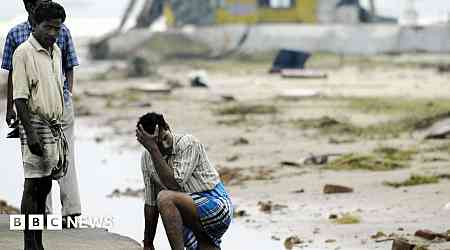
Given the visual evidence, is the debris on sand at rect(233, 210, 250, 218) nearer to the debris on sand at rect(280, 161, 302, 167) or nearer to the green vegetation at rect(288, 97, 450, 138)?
the debris on sand at rect(280, 161, 302, 167)

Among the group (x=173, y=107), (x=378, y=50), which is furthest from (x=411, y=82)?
(x=378, y=50)

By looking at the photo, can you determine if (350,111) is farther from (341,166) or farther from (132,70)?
(132,70)

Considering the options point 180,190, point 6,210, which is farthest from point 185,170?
point 6,210

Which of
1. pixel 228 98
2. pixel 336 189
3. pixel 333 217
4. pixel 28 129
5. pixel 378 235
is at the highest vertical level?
pixel 28 129

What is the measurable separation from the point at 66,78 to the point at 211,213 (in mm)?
1522

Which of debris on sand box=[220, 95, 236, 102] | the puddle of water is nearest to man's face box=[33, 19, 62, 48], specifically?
the puddle of water

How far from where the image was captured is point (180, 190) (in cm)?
591

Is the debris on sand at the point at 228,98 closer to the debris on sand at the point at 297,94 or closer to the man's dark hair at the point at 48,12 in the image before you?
the debris on sand at the point at 297,94

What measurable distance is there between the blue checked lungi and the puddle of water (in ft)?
7.15

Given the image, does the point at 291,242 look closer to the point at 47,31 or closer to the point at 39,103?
the point at 39,103

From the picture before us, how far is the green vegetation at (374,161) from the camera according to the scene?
12.1 metres

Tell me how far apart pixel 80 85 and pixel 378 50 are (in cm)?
1608

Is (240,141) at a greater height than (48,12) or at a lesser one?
lesser

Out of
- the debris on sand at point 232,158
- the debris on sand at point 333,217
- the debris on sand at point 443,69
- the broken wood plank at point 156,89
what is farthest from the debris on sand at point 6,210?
the debris on sand at point 443,69
